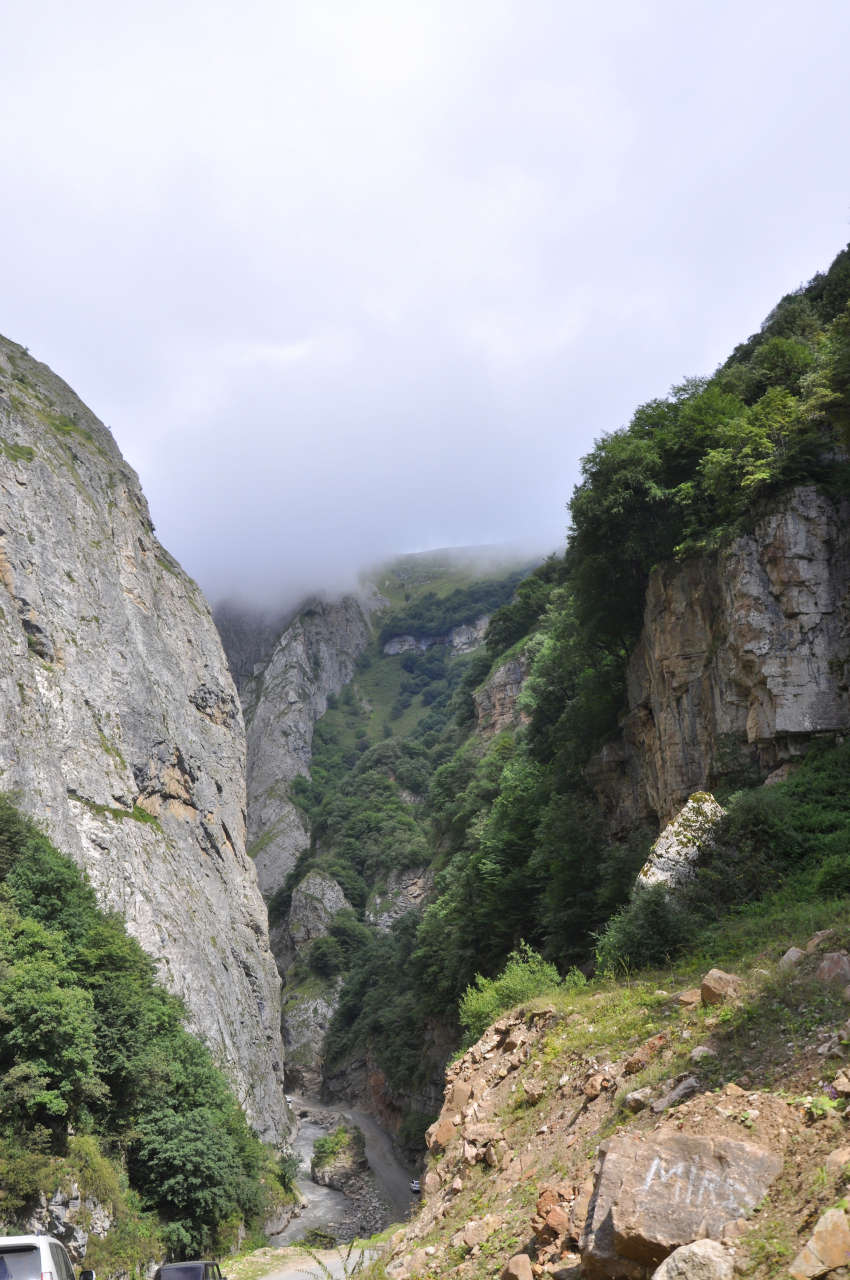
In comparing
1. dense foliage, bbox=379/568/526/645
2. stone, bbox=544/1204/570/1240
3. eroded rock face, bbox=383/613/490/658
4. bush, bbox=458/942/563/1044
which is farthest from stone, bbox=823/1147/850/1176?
dense foliage, bbox=379/568/526/645

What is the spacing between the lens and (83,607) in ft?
159

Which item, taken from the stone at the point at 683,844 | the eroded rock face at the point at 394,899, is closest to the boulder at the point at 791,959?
Answer: the stone at the point at 683,844

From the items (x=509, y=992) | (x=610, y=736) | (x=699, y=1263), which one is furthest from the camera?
(x=610, y=736)

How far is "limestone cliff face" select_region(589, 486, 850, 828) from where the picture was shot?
2094 cm

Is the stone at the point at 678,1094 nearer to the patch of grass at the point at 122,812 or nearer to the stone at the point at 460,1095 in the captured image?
the stone at the point at 460,1095

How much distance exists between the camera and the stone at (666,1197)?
6.19 metres

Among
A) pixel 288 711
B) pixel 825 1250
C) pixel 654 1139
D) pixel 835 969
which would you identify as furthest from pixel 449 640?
pixel 825 1250

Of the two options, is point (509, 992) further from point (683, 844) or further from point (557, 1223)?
point (557, 1223)

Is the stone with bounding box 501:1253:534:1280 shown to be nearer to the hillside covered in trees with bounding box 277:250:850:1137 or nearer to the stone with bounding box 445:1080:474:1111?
the stone with bounding box 445:1080:474:1111

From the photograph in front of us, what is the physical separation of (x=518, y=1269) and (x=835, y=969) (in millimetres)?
5176

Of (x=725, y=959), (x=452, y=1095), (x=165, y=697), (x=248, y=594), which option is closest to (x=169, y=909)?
(x=165, y=697)

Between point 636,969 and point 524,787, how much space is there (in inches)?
972

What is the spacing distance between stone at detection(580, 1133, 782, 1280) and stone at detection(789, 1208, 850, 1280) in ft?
2.90

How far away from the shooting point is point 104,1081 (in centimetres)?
2912
